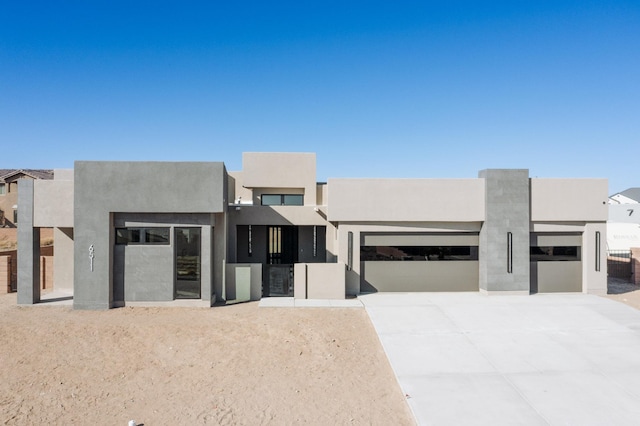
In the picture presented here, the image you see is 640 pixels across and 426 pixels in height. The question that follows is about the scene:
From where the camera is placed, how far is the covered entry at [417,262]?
14719 millimetres

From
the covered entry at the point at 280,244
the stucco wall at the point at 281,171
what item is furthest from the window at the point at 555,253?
the stucco wall at the point at 281,171

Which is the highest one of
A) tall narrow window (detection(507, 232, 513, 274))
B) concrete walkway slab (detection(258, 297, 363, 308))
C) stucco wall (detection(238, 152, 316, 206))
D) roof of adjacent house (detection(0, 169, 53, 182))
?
roof of adjacent house (detection(0, 169, 53, 182))

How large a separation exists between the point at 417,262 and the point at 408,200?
2.59 meters

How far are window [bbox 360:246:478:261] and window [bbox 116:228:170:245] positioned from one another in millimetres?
7567

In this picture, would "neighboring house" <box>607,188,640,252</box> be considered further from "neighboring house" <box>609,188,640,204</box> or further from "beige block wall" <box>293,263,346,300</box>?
"beige block wall" <box>293,263,346,300</box>

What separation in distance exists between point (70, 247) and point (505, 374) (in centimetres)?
1605

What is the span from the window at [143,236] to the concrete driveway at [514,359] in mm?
7592

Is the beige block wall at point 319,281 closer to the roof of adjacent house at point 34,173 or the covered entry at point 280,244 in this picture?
the covered entry at point 280,244

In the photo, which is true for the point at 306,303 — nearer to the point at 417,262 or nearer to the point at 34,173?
the point at 417,262

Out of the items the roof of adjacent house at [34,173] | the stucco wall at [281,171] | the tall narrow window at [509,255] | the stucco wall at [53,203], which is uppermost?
the roof of adjacent house at [34,173]

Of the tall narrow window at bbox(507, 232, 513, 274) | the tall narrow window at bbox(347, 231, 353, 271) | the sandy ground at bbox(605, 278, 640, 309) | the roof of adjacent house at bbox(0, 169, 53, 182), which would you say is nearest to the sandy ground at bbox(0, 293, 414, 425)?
the tall narrow window at bbox(347, 231, 353, 271)

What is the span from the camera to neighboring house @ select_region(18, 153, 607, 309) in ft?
40.4

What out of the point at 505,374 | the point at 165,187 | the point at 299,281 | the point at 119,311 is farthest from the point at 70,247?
the point at 505,374

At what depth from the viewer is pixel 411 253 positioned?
48.7 feet
